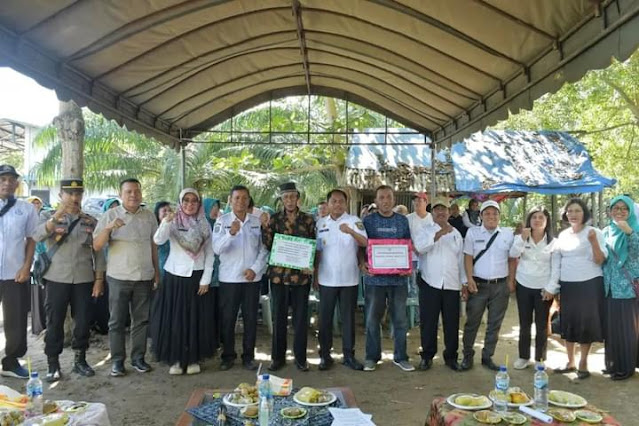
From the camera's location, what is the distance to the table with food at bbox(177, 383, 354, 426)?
278 centimetres

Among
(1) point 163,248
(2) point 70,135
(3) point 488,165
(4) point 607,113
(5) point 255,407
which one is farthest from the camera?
(4) point 607,113

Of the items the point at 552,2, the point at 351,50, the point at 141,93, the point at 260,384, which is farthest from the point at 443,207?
the point at 141,93

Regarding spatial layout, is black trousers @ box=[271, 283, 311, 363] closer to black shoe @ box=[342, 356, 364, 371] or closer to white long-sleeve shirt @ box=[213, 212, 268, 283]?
white long-sleeve shirt @ box=[213, 212, 268, 283]

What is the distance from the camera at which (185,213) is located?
5.25 m

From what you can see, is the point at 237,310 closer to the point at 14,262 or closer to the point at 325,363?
the point at 325,363

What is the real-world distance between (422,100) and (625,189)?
16148 millimetres

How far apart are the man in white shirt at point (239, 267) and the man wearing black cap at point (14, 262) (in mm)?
1990

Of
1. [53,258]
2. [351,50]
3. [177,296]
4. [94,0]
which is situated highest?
[351,50]

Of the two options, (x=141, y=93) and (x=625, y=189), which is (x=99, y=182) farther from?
(x=625, y=189)

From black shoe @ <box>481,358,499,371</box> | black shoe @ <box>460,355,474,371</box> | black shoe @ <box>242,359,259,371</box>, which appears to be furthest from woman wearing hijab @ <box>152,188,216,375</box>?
black shoe @ <box>481,358,499,371</box>

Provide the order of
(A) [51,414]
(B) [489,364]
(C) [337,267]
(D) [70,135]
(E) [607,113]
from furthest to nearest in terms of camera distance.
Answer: (E) [607,113] → (D) [70,135] → (B) [489,364] → (C) [337,267] → (A) [51,414]

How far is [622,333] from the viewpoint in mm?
5332

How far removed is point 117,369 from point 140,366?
24cm

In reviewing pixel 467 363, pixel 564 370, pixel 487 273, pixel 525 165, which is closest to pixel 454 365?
pixel 467 363
